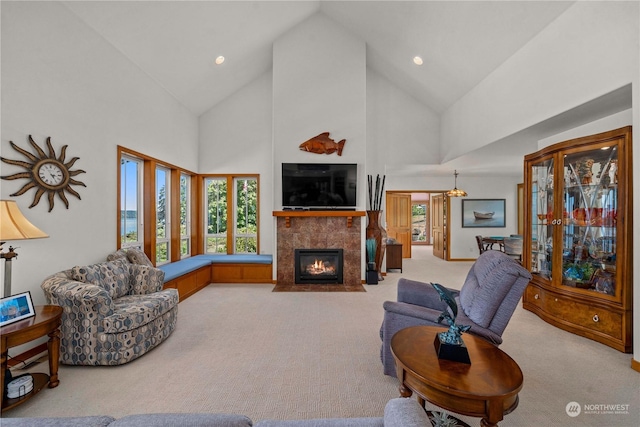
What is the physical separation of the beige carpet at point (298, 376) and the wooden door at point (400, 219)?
18.1ft

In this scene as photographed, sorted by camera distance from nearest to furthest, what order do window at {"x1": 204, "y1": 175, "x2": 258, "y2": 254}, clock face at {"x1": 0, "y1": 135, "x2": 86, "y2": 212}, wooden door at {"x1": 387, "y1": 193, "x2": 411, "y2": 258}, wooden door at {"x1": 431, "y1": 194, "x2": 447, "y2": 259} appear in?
clock face at {"x1": 0, "y1": 135, "x2": 86, "y2": 212}, window at {"x1": 204, "y1": 175, "x2": 258, "y2": 254}, wooden door at {"x1": 431, "y1": 194, "x2": 447, "y2": 259}, wooden door at {"x1": 387, "y1": 193, "x2": 411, "y2": 258}

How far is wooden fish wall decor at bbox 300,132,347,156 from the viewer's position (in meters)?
5.65

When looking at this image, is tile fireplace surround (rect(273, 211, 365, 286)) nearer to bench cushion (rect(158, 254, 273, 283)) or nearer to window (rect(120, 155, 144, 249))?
bench cushion (rect(158, 254, 273, 283))

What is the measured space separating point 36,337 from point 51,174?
1.62 metres

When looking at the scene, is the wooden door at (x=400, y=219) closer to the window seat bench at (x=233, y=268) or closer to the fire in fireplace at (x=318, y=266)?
the fire in fireplace at (x=318, y=266)

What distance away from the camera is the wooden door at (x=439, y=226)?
356 inches

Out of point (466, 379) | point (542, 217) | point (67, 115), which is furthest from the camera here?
point (542, 217)

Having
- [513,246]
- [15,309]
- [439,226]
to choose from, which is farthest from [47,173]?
[439,226]

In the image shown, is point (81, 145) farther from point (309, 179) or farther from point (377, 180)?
point (377, 180)

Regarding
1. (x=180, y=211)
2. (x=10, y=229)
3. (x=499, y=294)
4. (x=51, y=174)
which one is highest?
(x=51, y=174)

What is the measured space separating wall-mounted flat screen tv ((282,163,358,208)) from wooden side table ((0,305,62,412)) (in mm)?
3760

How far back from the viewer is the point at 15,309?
7.25 feet

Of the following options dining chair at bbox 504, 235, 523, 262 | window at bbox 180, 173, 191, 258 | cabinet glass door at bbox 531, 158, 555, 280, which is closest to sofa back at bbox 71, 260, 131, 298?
window at bbox 180, 173, 191, 258

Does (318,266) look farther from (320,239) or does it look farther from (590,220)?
(590,220)
